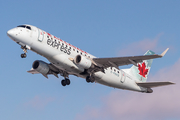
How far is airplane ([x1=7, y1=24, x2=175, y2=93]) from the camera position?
32.2 m

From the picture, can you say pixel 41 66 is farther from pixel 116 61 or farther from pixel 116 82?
pixel 116 82

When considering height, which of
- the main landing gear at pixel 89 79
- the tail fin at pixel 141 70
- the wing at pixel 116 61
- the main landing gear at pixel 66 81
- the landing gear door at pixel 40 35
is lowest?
the main landing gear at pixel 89 79

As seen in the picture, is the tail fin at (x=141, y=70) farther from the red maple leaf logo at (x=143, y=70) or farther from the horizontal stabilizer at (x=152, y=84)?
the horizontal stabilizer at (x=152, y=84)

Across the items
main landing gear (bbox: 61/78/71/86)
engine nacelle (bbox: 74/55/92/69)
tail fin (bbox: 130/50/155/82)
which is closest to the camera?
engine nacelle (bbox: 74/55/92/69)

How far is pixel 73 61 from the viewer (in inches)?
1351

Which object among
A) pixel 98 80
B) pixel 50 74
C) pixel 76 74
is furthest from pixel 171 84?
pixel 50 74

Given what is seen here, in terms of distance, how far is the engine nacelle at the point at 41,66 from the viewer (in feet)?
124

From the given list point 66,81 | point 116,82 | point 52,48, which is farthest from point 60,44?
point 116,82

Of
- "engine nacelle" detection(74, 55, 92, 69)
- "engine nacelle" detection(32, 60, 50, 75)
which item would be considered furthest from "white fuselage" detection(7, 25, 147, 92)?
"engine nacelle" detection(32, 60, 50, 75)

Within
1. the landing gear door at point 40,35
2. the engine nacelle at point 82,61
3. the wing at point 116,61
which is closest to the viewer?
the landing gear door at point 40,35

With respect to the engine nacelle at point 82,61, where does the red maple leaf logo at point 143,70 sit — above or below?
above

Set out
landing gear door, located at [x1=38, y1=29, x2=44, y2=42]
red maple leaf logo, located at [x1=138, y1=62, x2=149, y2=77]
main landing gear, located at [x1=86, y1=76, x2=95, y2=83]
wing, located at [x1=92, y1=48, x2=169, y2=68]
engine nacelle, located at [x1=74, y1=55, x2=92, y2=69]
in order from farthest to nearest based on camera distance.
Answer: red maple leaf logo, located at [x1=138, y1=62, x2=149, y2=77]
main landing gear, located at [x1=86, y1=76, x2=95, y2=83]
wing, located at [x1=92, y1=48, x2=169, y2=68]
engine nacelle, located at [x1=74, y1=55, x2=92, y2=69]
landing gear door, located at [x1=38, y1=29, x2=44, y2=42]

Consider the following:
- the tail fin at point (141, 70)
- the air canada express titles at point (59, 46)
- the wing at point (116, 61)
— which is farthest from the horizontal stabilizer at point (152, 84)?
the air canada express titles at point (59, 46)

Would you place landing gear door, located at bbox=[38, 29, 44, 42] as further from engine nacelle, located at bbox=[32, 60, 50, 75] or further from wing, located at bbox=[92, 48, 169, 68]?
wing, located at bbox=[92, 48, 169, 68]
